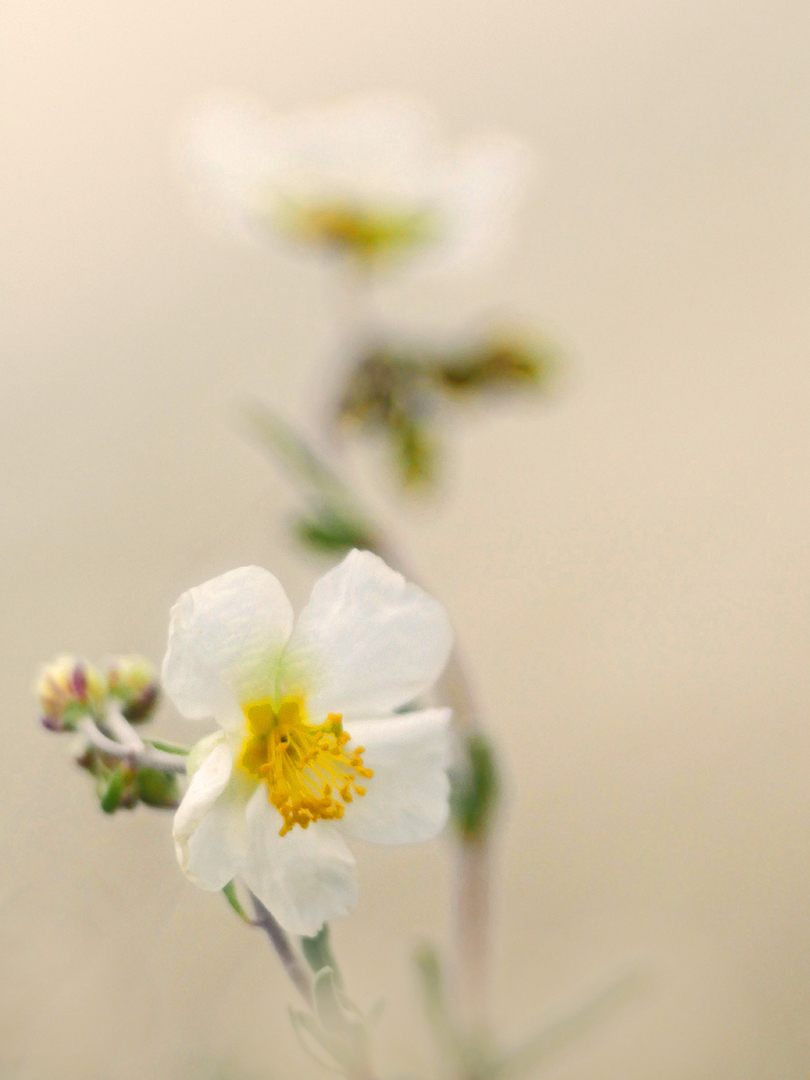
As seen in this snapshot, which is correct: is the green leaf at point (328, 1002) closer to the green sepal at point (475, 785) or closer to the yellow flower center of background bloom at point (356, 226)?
the green sepal at point (475, 785)

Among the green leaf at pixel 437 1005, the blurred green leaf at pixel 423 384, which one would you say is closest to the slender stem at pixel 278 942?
the green leaf at pixel 437 1005

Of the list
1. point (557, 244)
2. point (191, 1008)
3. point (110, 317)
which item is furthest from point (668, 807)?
point (110, 317)

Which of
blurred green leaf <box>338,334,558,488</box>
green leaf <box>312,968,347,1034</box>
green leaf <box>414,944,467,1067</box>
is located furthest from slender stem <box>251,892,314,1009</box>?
blurred green leaf <box>338,334,558,488</box>

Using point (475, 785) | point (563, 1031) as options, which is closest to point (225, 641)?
point (475, 785)

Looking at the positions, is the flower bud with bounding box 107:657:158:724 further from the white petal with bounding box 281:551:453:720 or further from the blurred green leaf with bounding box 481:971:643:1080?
the blurred green leaf with bounding box 481:971:643:1080

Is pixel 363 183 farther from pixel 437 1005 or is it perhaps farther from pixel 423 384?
pixel 437 1005

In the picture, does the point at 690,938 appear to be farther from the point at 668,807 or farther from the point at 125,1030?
the point at 125,1030

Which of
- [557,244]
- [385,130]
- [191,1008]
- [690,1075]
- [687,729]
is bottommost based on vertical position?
[690,1075]
